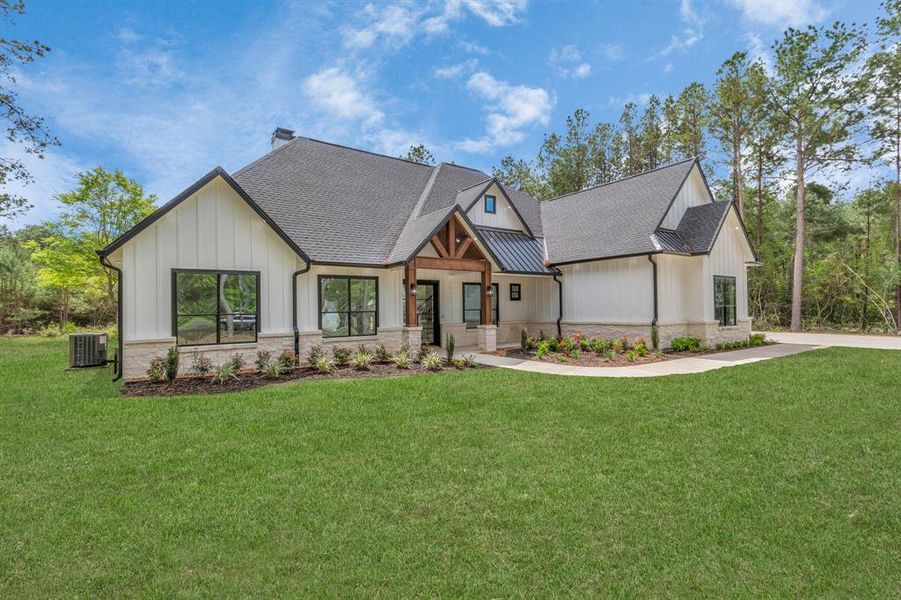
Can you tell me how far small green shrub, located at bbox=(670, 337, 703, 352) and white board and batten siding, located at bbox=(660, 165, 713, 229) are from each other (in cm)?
412

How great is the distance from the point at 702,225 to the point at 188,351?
1643cm

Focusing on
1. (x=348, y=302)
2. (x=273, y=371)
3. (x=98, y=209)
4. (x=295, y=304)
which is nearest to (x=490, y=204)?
(x=348, y=302)

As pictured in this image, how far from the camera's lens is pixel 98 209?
69.2 ft

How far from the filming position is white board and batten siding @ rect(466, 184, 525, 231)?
1638 cm

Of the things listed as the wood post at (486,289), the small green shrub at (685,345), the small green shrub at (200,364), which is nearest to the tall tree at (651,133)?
the small green shrub at (685,345)

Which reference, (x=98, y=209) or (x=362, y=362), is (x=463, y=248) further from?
(x=98, y=209)

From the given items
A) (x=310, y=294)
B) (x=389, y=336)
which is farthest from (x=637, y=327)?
(x=310, y=294)

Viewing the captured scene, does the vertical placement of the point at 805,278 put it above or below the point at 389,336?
above

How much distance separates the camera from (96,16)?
37.5 feet

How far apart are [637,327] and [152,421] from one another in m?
13.3

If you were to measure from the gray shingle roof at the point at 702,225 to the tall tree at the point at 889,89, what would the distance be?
1216cm

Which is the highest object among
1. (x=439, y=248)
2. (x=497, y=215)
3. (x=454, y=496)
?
(x=497, y=215)

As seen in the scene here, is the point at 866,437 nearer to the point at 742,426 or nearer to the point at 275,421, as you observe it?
the point at 742,426

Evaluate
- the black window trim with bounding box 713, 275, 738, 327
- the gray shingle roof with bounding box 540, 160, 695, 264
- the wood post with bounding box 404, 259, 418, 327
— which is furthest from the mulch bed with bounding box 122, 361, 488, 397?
the black window trim with bounding box 713, 275, 738, 327
